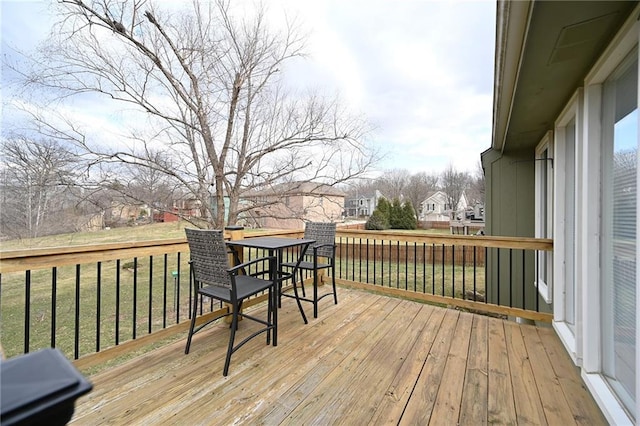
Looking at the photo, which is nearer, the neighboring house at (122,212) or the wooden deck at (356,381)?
the wooden deck at (356,381)

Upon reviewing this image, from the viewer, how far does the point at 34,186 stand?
409 cm

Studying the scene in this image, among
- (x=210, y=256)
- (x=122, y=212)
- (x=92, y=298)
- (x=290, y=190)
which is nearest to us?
(x=210, y=256)

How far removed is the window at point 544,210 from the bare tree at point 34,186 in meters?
5.95

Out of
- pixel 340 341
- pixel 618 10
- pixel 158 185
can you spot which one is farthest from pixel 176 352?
pixel 158 185

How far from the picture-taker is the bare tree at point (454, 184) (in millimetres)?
22578

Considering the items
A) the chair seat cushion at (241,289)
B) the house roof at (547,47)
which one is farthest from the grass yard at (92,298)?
the house roof at (547,47)

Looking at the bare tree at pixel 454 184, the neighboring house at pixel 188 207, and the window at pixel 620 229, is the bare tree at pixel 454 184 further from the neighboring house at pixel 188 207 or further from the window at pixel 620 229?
the window at pixel 620 229

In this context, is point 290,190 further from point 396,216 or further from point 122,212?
point 396,216

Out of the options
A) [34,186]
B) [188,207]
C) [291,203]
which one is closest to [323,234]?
[291,203]

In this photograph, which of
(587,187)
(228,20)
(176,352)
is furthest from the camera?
(228,20)

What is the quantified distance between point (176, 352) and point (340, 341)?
53.5 inches

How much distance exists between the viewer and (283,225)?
7586mm

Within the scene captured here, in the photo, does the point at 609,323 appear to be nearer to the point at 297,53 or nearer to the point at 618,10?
the point at 618,10

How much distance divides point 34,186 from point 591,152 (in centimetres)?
631
